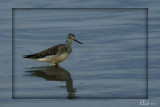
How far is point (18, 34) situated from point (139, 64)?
374cm

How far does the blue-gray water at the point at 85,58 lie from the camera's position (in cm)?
1157

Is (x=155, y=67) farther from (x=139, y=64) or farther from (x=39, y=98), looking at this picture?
(x=39, y=98)

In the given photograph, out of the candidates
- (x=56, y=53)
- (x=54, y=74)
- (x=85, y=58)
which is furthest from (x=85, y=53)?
(x=54, y=74)

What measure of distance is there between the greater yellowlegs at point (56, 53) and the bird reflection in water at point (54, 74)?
0.32 meters

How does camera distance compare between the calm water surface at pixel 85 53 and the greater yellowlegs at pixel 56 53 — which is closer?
the calm water surface at pixel 85 53

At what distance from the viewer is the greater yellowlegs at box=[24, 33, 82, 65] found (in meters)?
14.3

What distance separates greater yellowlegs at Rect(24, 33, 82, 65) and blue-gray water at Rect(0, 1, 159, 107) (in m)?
0.15

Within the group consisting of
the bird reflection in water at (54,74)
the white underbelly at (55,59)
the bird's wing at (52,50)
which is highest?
the bird's wing at (52,50)

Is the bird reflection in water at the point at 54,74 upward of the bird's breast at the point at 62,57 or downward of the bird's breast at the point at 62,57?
downward

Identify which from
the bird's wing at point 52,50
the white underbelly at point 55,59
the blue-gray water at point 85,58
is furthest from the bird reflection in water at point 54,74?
the bird's wing at point 52,50

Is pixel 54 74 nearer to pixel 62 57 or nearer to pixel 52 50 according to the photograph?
pixel 62 57

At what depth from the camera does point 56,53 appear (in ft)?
48.3

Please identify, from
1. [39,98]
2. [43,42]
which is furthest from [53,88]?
[43,42]

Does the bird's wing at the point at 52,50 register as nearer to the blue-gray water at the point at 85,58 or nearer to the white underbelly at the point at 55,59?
the white underbelly at the point at 55,59
